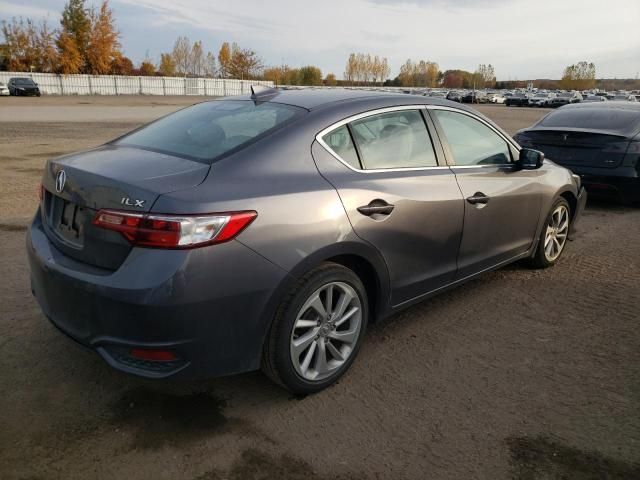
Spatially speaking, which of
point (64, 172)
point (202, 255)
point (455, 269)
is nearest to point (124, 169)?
point (64, 172)

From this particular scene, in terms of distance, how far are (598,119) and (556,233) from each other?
3.69 meters

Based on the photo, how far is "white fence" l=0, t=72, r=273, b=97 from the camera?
55531 mm

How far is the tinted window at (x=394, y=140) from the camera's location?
325 cm

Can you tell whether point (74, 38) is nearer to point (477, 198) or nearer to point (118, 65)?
point (118, 65)

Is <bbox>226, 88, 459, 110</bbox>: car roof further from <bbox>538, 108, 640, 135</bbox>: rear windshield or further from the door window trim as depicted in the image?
<bbox>538, 108, 640, 135</bbox>: rear windshield

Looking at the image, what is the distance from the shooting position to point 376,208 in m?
3.10

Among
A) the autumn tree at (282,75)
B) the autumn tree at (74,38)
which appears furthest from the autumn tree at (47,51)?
the autumn tree at (282,75)

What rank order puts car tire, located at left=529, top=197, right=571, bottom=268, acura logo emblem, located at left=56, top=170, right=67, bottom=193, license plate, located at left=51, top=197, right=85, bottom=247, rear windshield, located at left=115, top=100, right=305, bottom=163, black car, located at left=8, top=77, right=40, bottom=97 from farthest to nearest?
black car, located at left=8, top=77, right=40, bottom=97 < car tire, located at left=529, top=197, right=571, bottom=268 < rear windshield, located at left=115, top=100, right=305, bottom=163 < acura logo emblem, located at left=56, top=170, right=67, bottom=193 < license plate, located at left=51, top=197, right=85, bottom=247

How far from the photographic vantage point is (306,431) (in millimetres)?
2713

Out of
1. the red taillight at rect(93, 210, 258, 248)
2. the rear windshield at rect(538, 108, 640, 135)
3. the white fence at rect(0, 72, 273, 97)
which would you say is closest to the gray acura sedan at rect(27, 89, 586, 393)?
the red taillight at rect(93, 210, 258, 248)

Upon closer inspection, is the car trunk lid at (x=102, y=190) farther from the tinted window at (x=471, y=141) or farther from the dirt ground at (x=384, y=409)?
the tinted window at (x=471, y=141)

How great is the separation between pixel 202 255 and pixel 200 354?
48cm

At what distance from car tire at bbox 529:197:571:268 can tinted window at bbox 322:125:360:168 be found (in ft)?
8.20

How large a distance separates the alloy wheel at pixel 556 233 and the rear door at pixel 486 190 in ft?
1.74
